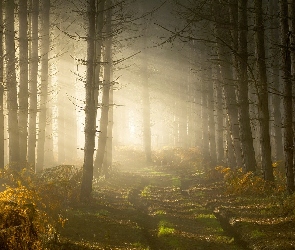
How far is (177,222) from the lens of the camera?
29.8 feet

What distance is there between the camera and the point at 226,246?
6953 mm

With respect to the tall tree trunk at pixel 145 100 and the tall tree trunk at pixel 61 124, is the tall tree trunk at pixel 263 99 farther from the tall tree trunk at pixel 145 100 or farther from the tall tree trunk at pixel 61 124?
the tall tree trunk at pixel 145 100

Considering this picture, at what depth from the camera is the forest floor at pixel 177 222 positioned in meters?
6.97

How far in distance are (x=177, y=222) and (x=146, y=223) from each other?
89 cm

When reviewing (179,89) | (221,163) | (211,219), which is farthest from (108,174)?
(179,89)

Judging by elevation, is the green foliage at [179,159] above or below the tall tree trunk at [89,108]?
below

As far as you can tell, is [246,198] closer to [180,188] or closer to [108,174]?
[180,188]

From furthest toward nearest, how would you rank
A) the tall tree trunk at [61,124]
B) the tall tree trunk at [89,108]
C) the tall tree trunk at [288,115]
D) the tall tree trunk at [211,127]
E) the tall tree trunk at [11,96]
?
1. the tall tree trunk at [61,124]
2. the tall tree trunk at [211,127]
3. the tall tree trunk at [11,96]
4. the tall tree trunk at [89,108]
5. the tall tree trunk at [288,115]

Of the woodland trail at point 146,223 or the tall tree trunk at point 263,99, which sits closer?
the woodland trail at point 146,223

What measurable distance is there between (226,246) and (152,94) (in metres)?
42.3

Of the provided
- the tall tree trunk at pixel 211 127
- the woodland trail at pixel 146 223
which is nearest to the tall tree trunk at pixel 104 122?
the woodland trail at pixel 146 223

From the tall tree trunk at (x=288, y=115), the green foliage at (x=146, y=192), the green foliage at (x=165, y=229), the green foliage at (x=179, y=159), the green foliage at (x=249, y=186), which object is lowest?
the green foliage at (x=165, y=229)

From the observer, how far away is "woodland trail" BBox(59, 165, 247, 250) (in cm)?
702

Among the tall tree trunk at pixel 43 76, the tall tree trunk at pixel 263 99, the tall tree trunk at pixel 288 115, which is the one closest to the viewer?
the tall tree trunk at pixel 288 115
